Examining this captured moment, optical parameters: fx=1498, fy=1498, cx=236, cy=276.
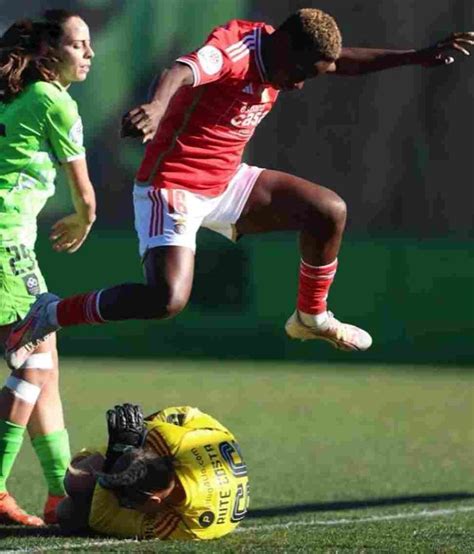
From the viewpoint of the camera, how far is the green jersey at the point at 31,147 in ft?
21.0

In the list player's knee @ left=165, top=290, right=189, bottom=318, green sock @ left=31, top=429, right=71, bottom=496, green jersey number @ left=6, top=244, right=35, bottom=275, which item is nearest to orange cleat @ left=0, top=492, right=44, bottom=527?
green sock @ left=31, top=429, right=71, bottom=496

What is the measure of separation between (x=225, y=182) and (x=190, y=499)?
1599 millimetres

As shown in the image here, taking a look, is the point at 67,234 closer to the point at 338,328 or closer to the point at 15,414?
the point at 15,414

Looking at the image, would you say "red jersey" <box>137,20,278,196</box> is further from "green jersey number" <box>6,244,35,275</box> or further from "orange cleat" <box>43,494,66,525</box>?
"orange cleat" <box>43,494,66,525</box>

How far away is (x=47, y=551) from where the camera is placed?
577 centimetres

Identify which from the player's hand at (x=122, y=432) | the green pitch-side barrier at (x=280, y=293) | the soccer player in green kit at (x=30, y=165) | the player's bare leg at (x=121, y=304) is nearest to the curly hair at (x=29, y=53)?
the soccer player in green kit at (x=30, y=165)

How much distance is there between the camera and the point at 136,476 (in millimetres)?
5879

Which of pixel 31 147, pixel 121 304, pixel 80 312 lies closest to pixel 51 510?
pixel 80 312

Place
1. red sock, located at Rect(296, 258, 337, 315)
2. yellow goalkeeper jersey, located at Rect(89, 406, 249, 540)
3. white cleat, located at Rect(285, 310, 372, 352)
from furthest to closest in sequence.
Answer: white cleat, located at Rect(285, 310, 372, 352) → red sock, located at Rect(296, 258, 337, 315) → yellow goalkeeper jersey, located at Rect(89, 406, 249, 540)

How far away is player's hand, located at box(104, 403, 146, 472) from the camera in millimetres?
6055

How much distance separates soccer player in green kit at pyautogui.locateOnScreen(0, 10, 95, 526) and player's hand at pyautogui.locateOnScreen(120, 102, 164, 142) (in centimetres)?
104

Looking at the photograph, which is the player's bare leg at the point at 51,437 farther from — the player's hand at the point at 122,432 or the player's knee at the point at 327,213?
the player's knee at the point at 327,213

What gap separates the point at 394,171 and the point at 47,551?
9.80 meters

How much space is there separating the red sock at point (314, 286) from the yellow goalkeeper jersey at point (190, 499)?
1223 mm
